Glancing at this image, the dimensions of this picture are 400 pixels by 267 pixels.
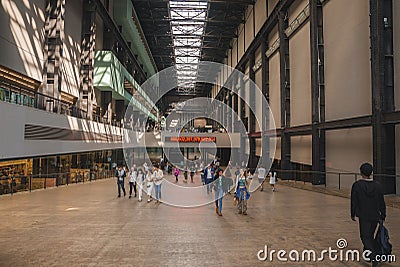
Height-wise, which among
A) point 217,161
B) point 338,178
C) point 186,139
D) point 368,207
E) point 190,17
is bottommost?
point 338,178

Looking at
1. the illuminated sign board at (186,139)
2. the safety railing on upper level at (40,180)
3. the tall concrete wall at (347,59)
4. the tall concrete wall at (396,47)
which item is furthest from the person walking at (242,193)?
the illuminated sign board at (186,139)

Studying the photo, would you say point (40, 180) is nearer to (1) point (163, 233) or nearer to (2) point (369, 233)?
(1) point (163, 233)

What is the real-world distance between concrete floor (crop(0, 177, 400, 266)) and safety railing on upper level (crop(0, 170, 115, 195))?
3.56m

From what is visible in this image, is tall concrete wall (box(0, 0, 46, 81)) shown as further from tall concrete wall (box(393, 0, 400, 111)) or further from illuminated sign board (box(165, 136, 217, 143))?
illuminated sign board (box(165, 136, 217, 143))

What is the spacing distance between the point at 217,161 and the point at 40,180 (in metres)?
11.0

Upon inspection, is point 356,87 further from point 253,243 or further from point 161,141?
point 161,141

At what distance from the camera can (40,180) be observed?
19.4 meters

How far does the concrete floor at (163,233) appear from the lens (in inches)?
250

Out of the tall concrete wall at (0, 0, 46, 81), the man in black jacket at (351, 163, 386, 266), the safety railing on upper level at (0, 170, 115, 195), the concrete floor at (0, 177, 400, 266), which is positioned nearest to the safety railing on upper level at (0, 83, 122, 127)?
the tall concrete wall at (0, 0, 46, 81)

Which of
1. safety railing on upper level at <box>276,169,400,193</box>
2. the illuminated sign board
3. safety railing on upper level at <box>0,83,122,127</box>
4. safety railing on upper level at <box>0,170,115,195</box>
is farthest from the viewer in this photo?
the illuminated sign board

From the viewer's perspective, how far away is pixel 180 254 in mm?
6617

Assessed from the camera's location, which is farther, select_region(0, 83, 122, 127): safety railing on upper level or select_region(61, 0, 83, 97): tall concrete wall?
select_region(61, 0, 83, 97): tall concrete wall

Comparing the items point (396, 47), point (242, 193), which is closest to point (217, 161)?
point (242, 193)

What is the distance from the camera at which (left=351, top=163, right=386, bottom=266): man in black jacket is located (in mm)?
5523
